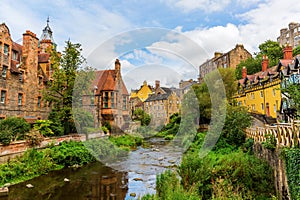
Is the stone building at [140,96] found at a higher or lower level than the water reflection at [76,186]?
higher

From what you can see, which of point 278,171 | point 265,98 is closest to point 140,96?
point 265,98

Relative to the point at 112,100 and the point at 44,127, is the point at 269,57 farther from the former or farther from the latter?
the point at 44,127

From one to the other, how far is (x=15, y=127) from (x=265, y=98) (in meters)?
30.9

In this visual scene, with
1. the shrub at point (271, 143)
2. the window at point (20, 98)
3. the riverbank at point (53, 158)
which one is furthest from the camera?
the window at point (20, 98)

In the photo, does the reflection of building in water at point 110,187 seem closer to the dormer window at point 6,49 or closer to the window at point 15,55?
the dormer window at point 6,49

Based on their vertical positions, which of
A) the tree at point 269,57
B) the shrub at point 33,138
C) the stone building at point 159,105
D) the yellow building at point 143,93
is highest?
the tree at point 269,57

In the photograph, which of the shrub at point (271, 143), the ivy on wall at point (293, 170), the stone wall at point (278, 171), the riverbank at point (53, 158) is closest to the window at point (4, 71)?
the riverbank at point (53, 158)

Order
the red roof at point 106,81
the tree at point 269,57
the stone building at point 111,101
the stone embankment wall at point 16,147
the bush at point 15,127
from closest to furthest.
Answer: the stone embankment wall at point 16,147 → the bush at point 15,127 → the stone building at point 111,101 → the red roof at point 106,81 → the tree at point 269,57

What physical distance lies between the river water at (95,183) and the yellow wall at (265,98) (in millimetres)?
17015

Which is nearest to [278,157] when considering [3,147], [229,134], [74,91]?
[229,134]

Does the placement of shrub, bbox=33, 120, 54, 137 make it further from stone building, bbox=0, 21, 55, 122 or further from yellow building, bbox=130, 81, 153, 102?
yellow building, bbox=130, 81, 153, 102

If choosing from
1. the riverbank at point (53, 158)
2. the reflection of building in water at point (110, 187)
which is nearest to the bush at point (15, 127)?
the riverbank at point (53, 158)

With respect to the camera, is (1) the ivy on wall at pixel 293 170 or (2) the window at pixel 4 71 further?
(2) the window at pixel 4 71

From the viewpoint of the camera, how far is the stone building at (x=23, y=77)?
797 inches
